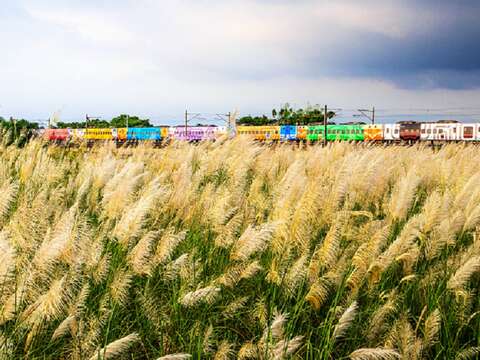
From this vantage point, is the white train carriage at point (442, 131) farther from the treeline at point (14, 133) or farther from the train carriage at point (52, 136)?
the train carriage at point (52, 136)

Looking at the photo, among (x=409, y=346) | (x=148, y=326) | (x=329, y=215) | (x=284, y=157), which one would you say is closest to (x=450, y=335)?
(x=409, y=346)

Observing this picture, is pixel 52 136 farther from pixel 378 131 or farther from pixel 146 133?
pixel 146 133

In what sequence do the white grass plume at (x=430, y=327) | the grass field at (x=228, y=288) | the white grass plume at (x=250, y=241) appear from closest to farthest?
the grass field at (x=228, y=288), the white grass plume at (x=430, y=327), the white grass plume at (x=250, y=241)

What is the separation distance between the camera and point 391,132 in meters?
46.8

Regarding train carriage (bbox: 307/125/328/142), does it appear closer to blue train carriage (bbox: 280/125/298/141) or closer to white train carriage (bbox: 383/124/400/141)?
blue train carriage (bbox: 280/125/298/141)

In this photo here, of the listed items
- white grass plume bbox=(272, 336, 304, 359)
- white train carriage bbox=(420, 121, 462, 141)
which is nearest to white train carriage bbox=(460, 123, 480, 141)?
white train carriage bbox=(420, 121, 462, 141)

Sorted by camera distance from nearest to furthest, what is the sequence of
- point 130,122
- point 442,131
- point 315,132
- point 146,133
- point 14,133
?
point 14,133
point 442,131
point 315,132
point 146,133
point 130,122

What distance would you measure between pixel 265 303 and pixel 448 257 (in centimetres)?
131

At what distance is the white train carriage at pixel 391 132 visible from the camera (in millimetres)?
46312

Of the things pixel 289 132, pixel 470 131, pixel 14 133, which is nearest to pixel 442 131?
pixel 470 131

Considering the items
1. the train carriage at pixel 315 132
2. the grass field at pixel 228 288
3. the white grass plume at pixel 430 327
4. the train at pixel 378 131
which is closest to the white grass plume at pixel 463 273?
the grass field at pixel 228 288

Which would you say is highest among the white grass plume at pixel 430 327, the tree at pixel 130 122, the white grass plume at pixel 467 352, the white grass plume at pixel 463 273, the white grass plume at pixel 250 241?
the tree at pixel 130 122

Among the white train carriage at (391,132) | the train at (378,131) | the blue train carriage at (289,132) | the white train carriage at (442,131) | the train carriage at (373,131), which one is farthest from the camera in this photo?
the blue train carriage at (289,132)

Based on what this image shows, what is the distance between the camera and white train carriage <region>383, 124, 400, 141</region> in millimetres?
46312
